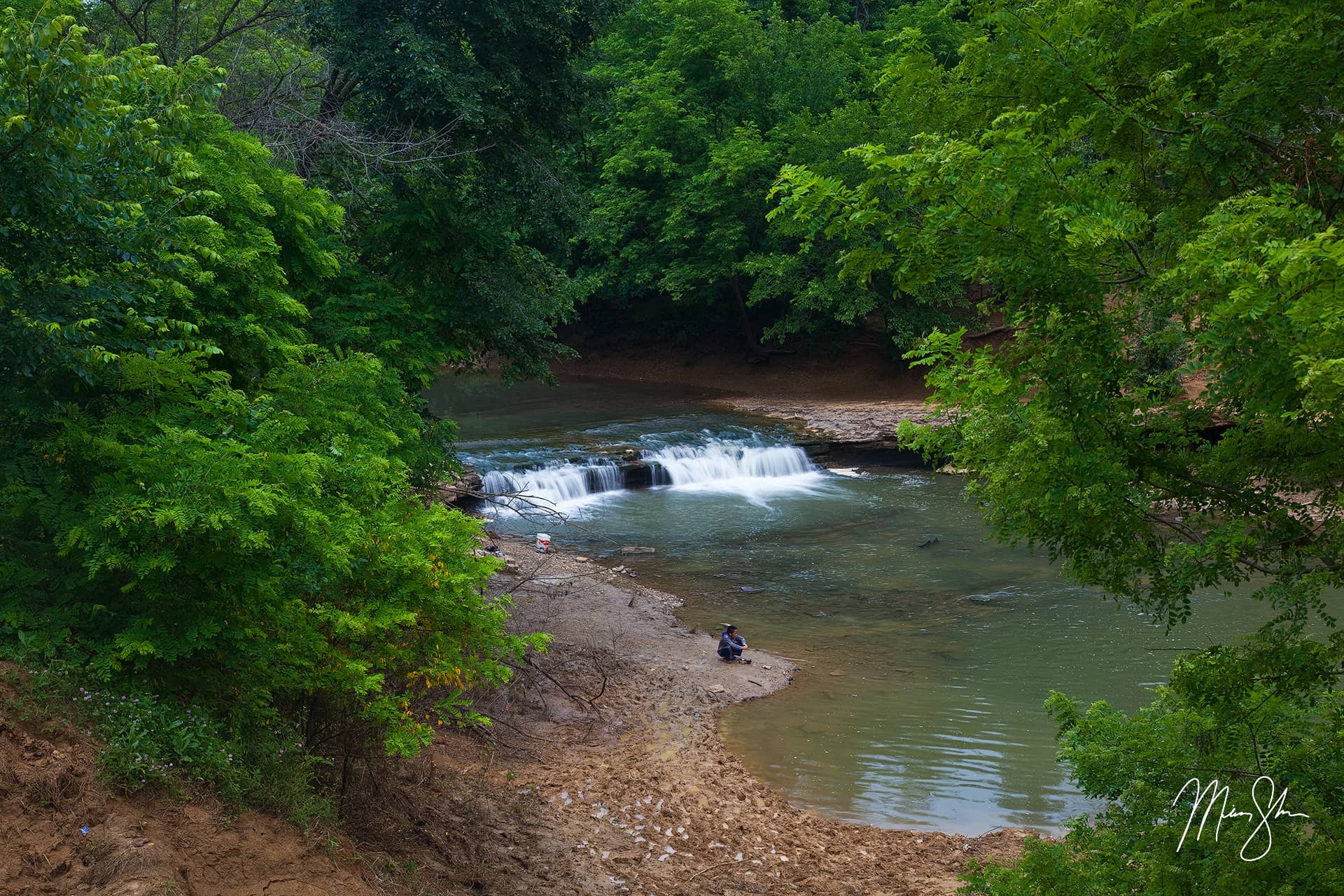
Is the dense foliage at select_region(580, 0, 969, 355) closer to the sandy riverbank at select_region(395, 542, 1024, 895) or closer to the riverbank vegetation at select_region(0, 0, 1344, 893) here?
the sandy riverbank at select_region(395, 542, 1024, 895)

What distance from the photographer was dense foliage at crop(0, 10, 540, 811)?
18.4ft

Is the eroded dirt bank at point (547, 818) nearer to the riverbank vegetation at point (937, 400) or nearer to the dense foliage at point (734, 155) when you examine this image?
the riverbank vegetation at point (937, 400)

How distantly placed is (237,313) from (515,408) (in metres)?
25.9

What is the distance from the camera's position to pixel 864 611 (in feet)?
52.9

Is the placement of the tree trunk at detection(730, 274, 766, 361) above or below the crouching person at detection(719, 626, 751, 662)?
above

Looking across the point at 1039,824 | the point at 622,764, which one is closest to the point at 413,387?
the point at 622,764

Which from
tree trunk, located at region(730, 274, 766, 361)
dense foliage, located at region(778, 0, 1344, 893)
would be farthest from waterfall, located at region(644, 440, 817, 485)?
dense foliage, located at region(778, 0, 1344, 893)

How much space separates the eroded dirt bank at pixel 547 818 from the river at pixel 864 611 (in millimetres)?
703

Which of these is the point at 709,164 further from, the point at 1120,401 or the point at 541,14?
the point at 1120,401
